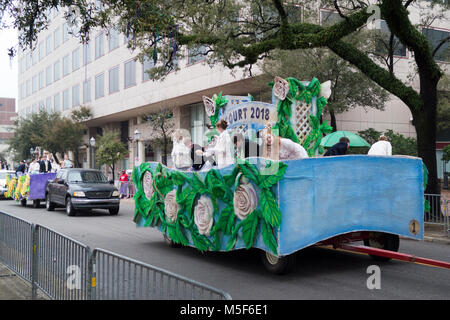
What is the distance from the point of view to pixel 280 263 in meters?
7.16

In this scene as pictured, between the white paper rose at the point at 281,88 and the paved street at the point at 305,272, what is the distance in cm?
316

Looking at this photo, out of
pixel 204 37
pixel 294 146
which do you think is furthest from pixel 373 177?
pixel 204 37

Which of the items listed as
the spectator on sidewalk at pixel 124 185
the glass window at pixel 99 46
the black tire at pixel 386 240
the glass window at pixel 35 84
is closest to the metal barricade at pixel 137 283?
the black tire at pixel 386 240

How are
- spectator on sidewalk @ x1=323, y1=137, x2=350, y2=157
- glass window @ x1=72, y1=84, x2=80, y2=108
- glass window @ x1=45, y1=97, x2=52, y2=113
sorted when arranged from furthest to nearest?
glass window @ x1=45, y1=97, x2=52, y2=113
glass window @ x1=72, y1=84, x2=80, y2=108
spectator on sidewalk @ x1=323, y1=137, x2=350, y2=157

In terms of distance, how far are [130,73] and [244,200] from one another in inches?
1456

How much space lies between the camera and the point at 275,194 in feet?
21.8

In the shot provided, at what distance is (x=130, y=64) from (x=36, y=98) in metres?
33.4

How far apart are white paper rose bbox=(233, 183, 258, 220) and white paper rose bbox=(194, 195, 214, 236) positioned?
2.63 feet

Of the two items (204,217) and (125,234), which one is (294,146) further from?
(125,234)

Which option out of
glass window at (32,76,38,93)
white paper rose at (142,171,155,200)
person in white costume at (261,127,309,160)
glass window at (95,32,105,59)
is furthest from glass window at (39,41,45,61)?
person in white costume at (261,127,309,160)

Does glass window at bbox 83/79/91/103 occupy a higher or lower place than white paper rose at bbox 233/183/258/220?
higher

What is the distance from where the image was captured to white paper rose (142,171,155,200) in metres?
10.1

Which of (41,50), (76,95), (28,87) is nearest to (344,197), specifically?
(76,95)

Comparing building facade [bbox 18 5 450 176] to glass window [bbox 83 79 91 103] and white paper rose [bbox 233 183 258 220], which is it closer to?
glass window [bbox 83 79 91 103]
